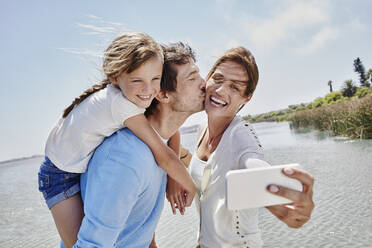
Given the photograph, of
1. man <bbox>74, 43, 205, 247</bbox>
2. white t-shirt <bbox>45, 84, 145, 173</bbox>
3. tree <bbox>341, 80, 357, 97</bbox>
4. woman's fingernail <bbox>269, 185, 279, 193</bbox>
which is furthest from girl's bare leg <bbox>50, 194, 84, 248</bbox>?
tree <bbox>341, 80, 357, 97</bbox>

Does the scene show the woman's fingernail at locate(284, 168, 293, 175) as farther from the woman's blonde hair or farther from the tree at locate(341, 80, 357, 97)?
the tree at locate(341, 80, 357, 97)

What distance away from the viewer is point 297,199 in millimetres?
1195

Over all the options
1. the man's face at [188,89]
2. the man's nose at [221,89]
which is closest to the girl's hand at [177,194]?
the man's face at [188,89]

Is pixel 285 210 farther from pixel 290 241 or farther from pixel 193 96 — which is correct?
pixel 290 241

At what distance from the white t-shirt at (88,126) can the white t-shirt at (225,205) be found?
2.29ft

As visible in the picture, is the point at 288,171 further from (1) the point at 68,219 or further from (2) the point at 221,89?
(1) the point at 68,219

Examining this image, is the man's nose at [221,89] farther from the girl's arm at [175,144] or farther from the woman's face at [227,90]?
the girl's arm at [175,144]

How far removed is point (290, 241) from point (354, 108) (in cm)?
1231

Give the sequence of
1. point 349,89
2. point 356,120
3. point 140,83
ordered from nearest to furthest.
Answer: point 140,83, point 356,120, point 349,89

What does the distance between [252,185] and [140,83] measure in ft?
3.97

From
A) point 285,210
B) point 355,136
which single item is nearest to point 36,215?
point 285,210

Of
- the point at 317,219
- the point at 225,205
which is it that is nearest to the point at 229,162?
the point at 225,205

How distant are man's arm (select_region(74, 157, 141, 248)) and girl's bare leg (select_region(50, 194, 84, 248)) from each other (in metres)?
0.58

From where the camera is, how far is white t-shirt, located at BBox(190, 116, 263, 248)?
190 centimetres
